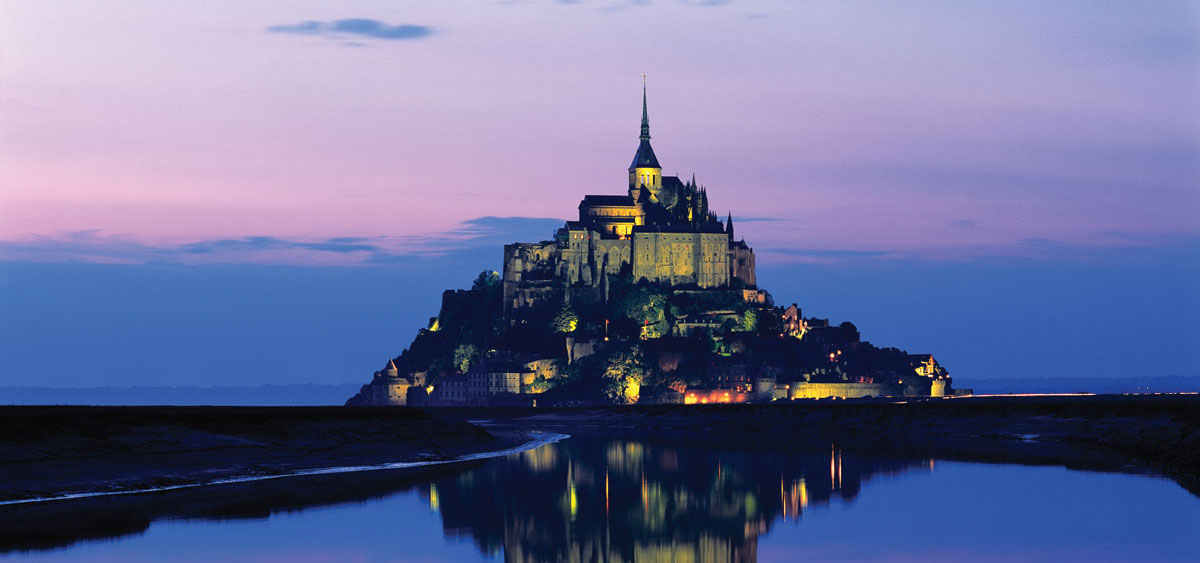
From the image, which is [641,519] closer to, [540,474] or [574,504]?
[574,504]

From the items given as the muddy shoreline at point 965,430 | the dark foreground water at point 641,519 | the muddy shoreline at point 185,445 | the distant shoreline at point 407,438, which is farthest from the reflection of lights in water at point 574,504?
the muddy shoreline at point 965,430

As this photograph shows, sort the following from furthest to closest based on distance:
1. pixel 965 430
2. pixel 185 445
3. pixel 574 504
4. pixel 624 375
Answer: pixel 624 375
pixel 965 430
pixel 185 445
pixel 574 504

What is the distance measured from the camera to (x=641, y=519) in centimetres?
3238

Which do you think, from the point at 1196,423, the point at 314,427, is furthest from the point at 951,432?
the point at 314,427

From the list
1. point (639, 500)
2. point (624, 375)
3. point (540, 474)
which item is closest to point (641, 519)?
point (639, 500)

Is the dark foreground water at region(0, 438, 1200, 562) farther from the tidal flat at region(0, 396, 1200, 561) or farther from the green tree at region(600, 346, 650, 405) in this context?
the green tree at region(600, 346, 650, 405)

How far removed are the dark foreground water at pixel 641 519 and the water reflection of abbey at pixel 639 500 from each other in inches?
3.3

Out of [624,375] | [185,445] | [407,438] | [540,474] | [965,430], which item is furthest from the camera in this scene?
[624,375]

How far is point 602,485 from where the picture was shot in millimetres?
41688

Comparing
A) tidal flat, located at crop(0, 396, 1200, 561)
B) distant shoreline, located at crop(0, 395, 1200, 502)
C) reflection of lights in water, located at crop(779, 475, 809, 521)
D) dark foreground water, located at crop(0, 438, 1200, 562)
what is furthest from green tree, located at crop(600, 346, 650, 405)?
reflection of lights in water, located at crop(779, 475, 809, 521)

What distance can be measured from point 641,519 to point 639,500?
448 cm

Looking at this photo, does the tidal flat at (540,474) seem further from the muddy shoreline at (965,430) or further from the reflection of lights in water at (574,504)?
the muddy shoreline at (965,430)

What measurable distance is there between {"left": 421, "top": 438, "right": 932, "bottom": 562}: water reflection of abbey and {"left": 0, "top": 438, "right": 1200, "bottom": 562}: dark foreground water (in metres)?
0.08

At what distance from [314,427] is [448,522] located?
22707 mm
